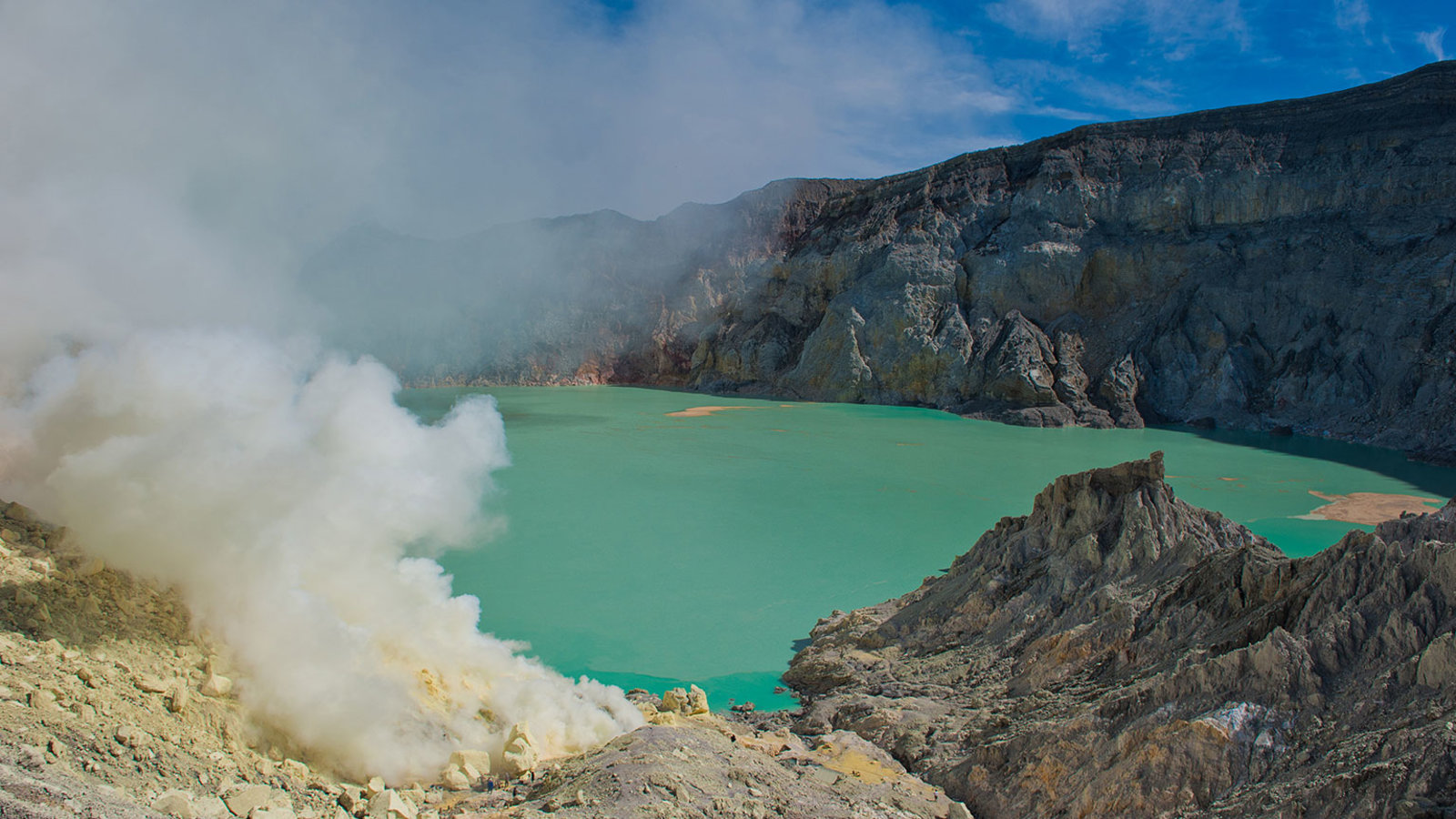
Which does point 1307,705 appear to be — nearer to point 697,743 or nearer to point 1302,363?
point 697,743

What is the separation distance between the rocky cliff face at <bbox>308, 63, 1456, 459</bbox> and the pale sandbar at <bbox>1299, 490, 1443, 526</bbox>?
23.4 feet

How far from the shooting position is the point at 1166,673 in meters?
5.18

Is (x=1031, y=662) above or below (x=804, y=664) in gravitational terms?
above

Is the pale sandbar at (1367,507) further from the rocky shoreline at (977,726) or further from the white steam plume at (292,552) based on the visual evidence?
the white steam plume at (292,552)

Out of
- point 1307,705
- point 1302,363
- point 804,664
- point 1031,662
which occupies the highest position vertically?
point 1302,363

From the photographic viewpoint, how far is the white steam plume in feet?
17.5

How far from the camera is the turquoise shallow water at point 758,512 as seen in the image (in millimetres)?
9906

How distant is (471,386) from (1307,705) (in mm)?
53926

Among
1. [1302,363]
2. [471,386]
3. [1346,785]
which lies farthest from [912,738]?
[471,386]

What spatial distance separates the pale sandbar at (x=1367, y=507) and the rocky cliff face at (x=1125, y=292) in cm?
714

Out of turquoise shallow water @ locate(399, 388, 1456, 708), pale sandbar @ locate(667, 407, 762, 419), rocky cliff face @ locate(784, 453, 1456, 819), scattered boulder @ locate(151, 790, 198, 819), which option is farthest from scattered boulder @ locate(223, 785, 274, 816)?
pale sandbar @ locate(667, 407, 762, 419)

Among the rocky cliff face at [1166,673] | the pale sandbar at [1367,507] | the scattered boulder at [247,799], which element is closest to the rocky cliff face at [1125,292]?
the pale sandbar at [1367,507]

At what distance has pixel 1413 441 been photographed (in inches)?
1018

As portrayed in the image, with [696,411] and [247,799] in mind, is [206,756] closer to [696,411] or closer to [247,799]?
[247,799]
